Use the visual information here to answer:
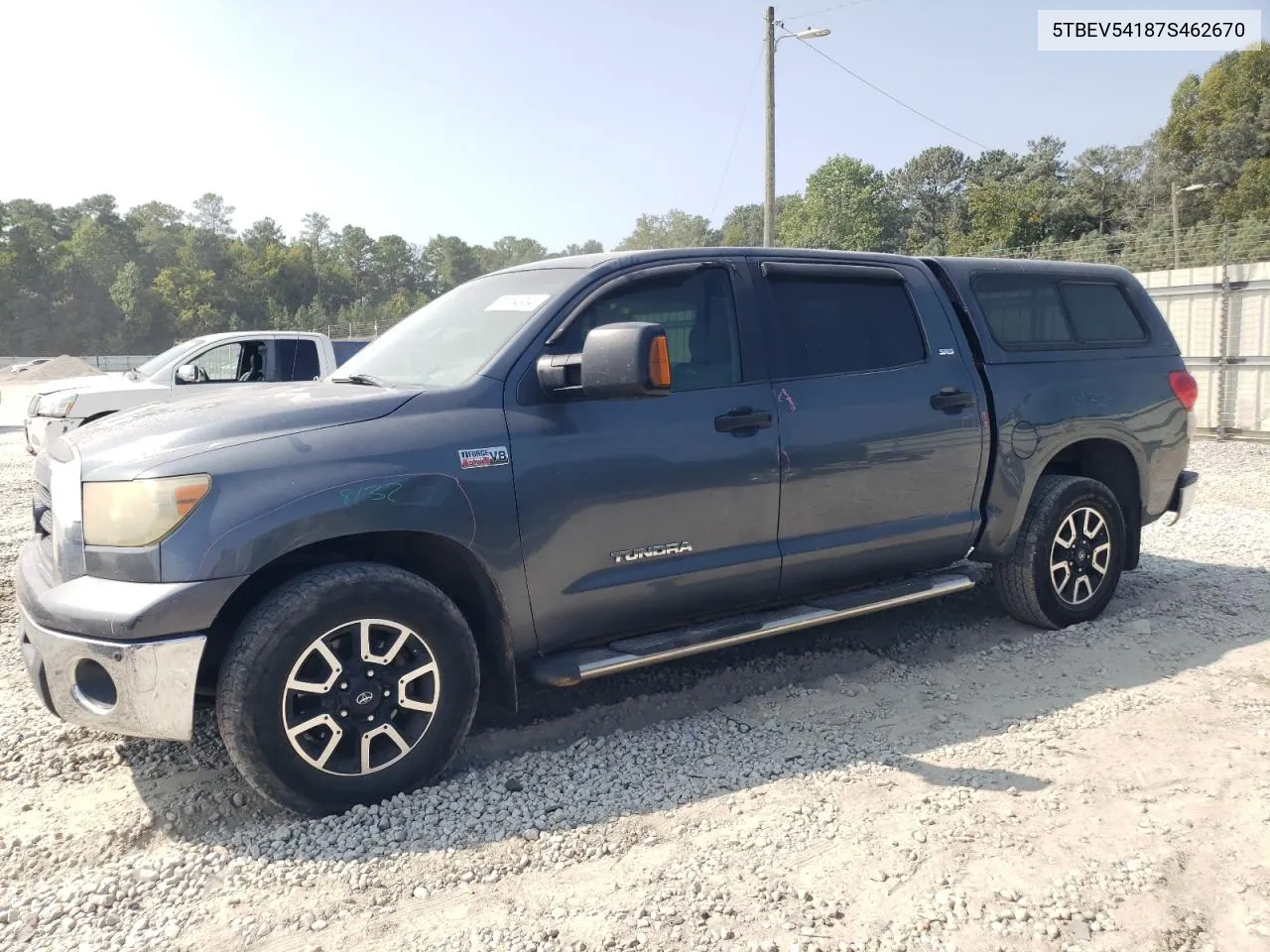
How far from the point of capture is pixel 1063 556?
4953 mm

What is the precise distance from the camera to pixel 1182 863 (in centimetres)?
280

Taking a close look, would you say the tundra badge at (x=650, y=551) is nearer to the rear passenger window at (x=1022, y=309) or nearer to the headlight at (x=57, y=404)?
the rear passenger window at (x=1022, y=309)

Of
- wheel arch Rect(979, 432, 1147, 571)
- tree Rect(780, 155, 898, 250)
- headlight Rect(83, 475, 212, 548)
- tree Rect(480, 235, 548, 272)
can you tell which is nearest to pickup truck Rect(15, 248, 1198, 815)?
headlight Rect(83, 475, 212, 548)

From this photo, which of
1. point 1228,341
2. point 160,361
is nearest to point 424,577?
point 160,361

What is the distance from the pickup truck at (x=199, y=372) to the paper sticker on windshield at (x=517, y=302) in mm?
7505

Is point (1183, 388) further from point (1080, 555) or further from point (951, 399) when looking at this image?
point (951, 399)

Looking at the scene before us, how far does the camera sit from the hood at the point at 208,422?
2.96 metres

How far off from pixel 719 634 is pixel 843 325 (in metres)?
1.61

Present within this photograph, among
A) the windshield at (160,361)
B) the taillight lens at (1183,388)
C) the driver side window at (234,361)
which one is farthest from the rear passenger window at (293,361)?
the taillight lens at (1183,388)

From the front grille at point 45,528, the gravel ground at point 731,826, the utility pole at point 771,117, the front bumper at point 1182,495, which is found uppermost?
the utility pole at point 771,117

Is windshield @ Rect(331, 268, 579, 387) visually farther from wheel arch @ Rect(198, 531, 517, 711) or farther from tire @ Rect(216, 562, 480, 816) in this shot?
tire @ Rect(216, 562, 480, 816)

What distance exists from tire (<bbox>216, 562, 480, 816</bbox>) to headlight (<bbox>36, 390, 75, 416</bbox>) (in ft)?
30.3

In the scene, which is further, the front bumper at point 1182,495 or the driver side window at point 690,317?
the front bumper at point 1182,495

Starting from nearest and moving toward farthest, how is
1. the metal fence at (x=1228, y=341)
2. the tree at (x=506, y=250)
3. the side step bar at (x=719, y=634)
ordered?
the side step bar at (x=719, y=634) → the metal fence at (x=1228, y=341) → the tree at (x=506, y=250)
